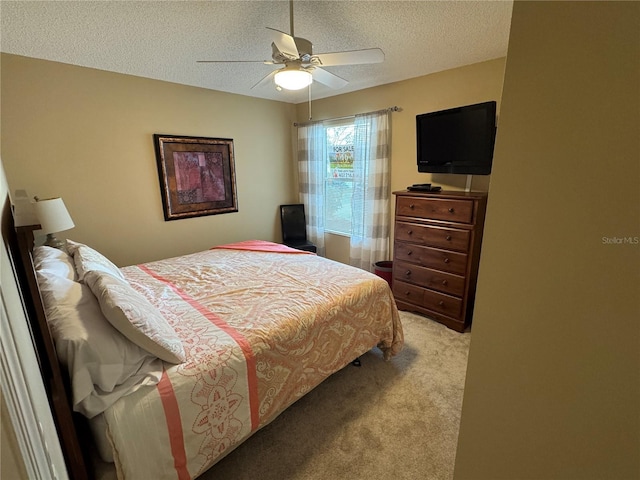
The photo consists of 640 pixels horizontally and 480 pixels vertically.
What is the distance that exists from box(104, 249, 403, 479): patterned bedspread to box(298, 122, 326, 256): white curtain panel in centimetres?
163

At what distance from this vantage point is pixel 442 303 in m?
2.79

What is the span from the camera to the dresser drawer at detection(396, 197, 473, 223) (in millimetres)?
2500

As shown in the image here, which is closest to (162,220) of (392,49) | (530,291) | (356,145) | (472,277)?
(356,145)

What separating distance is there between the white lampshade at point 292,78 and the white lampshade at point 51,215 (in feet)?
6.32

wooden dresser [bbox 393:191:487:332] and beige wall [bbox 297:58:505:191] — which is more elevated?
beige wall [bbox 297:58:505:191]

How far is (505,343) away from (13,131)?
349 centimetres

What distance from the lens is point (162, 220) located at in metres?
3.21

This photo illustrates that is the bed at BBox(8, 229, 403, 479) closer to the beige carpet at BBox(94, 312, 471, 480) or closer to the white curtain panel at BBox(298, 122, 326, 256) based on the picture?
the beige carpet at BBox(94, 312, 471, 480)

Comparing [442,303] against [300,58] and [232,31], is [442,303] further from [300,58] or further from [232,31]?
[232,31]

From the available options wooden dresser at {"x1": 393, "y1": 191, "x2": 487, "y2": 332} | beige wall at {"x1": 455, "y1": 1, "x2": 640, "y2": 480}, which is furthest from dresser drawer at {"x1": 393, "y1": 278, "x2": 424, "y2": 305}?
beige wall at {"x1": 455, "y1": 1, "x2": 640, "y2": 480}

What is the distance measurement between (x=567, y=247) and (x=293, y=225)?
3.83 m

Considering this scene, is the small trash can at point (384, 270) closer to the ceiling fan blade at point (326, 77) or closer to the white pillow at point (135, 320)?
the ceiling fan blade at point (326, 77)

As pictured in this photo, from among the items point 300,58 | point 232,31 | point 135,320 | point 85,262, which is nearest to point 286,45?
point 300,58

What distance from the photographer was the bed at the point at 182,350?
1081 millimetres
